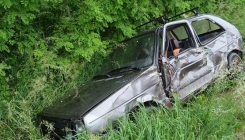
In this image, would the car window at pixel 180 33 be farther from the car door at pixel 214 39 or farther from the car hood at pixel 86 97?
the car hood at pixel 86 97

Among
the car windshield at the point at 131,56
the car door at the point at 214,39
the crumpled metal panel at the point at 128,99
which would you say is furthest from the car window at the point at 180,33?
the crumpled metal panel at the point at 128,99

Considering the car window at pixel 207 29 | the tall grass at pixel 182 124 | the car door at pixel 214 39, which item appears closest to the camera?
the tall grass at pixel 182 124

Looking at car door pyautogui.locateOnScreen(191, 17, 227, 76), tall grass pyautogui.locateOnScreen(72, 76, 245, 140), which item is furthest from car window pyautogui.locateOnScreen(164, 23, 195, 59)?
tall grass pyautogui.locateOnScreen(72, 76, 245, 140)

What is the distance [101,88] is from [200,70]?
193 cm

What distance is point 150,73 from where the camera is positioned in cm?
407

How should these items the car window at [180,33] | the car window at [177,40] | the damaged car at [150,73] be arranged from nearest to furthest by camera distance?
the damaged car at [150,73] → the car window at [177,40] → the car window at [180,33]

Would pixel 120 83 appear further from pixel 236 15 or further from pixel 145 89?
pixel 236 15

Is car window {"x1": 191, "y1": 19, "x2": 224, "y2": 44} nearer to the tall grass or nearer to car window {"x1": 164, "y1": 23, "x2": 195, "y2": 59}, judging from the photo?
car window {"x1": 164, "y1": 23, "x2": 195, "y2": 59}

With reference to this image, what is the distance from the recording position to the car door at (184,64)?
14.1 ft

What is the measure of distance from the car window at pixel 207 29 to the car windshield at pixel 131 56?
1.53 metres

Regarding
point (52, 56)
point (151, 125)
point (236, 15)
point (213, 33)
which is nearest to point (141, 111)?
point (151, 125)

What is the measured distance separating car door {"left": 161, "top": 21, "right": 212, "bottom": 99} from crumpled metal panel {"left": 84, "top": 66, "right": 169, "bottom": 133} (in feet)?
0.78

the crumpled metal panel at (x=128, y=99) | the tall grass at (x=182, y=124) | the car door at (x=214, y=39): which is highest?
the car door at (x=214, y=39)

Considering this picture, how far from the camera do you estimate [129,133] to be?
325 centimetres
